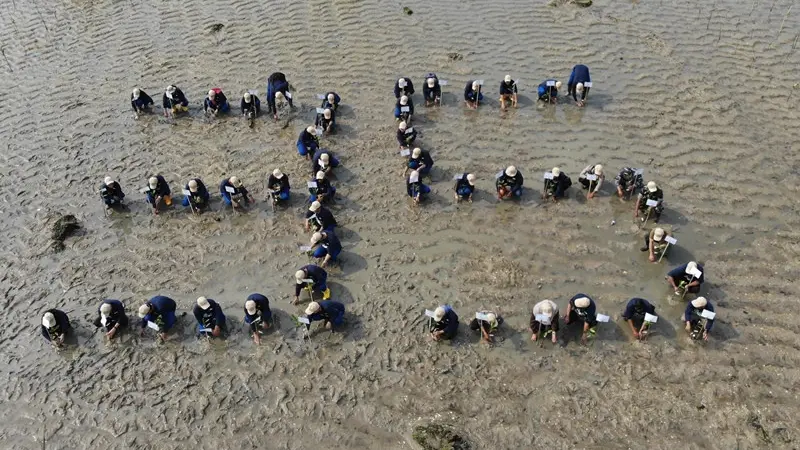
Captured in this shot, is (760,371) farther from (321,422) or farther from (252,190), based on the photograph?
(252,190)

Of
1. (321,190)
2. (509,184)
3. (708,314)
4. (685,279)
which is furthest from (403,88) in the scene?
(708,314)

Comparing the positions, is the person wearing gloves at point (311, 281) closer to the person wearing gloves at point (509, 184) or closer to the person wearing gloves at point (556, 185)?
the person wearing gloves at point (509, 184)

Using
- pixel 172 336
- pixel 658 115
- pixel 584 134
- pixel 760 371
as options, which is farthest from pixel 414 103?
pixel 760 371

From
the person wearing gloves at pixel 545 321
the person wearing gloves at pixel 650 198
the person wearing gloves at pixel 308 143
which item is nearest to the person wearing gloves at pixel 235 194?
the person wearing gloves at pixel 308 143

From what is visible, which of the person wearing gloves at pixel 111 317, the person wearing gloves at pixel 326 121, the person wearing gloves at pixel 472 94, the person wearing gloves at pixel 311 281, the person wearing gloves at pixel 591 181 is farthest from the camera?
the person wearing gloves at pixel 472 94

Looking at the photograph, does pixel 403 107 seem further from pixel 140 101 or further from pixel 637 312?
pixel 637 312

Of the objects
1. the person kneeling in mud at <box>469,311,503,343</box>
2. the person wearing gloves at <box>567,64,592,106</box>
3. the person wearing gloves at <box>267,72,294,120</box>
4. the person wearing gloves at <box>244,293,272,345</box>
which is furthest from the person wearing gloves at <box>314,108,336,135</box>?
the person kneeling in mud at <box>469,311,503,343</box>
